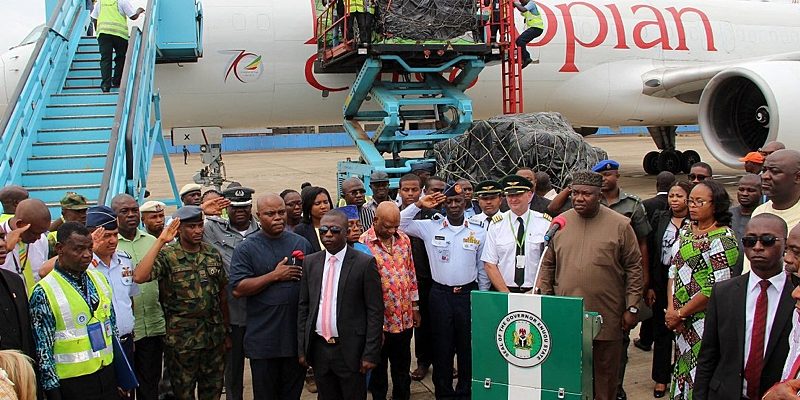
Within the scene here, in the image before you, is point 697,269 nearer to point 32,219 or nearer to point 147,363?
point 147,363

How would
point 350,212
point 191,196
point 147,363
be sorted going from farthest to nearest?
1. point 191,196
2. point 350,212
3. point 147,363

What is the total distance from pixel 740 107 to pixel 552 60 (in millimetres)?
3173

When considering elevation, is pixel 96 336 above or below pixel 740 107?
below

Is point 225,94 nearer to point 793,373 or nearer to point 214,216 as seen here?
point 214,216

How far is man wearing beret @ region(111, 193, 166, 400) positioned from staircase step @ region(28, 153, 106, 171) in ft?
9.49

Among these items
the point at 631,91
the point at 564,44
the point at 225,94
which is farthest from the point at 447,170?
the point at 631,91

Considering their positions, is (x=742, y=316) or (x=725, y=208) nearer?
(x=742, y=316)

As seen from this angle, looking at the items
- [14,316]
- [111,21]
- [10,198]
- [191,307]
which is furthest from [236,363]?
[111,21]

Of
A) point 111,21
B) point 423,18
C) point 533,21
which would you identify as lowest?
point 111,21

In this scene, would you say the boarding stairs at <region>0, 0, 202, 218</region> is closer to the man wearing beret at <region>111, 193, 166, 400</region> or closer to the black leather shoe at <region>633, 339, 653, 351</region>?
the man wearing beret at <region>111, 193, 166, 400</region>

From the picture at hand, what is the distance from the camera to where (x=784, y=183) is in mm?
3658

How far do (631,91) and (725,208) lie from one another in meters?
9.66

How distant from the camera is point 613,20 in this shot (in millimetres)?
12844

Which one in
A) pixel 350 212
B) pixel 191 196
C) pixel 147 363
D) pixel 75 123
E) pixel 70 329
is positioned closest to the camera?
pixel 70 329
